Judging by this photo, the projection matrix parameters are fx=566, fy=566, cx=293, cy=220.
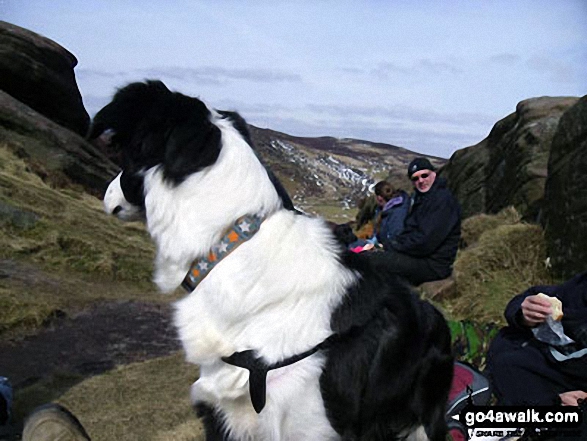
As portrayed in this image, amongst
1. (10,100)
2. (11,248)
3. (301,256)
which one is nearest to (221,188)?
(301,256)

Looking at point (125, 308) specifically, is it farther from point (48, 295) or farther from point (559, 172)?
point (559, 172)

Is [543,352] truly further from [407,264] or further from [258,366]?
[407,264]

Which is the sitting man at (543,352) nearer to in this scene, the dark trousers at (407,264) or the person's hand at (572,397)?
the person's hand at (572,397)

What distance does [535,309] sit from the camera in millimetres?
3055

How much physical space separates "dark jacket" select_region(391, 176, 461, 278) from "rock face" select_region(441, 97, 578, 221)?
3878mm

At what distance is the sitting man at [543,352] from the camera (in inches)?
119

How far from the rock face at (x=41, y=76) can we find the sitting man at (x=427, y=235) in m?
12.6

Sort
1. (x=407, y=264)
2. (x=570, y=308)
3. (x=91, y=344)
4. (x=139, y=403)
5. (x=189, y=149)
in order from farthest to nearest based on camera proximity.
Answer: (x=91, y=344)
(x=407, y=264)
(x=139, y=403)
(x=570, y=308)
(x=189, y=149)

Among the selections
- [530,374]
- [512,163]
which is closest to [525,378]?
[530,374]

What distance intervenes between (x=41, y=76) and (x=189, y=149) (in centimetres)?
1728

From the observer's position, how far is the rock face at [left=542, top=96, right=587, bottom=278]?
650 cm

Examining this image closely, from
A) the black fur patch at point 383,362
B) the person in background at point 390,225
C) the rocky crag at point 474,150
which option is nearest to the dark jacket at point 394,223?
the person in background at point 390,225

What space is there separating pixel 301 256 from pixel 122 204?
0.87 m

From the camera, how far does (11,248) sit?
378 inches
